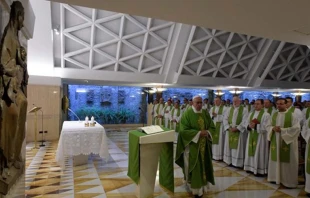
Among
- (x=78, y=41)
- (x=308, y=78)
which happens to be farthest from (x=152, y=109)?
(x=308, y=78)

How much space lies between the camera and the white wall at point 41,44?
936cm

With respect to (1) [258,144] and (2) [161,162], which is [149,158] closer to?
(2) [161,162]

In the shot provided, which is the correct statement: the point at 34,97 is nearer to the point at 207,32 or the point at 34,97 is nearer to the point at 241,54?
the point at 207,32

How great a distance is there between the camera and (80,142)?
20.9ft

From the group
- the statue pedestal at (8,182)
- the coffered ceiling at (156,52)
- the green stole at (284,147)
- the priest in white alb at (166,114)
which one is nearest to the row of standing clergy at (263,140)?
the green stole at (284,147)

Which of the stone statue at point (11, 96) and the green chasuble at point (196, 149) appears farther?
the green chasuble at point (196, 149)

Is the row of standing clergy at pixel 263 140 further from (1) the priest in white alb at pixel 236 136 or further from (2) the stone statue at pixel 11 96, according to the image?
(2) the stone statue at pixel 11 96

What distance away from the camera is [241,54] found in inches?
575

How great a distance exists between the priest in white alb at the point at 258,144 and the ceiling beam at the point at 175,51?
23.4 ft

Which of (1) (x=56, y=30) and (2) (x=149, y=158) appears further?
(1) (x=56, y=30)

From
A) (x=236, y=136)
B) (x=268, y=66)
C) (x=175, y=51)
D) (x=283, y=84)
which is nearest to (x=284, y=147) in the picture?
(x=236, y=136)

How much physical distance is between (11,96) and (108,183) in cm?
383

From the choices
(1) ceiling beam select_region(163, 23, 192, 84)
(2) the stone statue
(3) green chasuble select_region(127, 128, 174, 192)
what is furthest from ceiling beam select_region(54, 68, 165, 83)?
(2) the stone statue

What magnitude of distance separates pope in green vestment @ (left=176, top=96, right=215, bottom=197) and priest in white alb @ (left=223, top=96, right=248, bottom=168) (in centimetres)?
205
